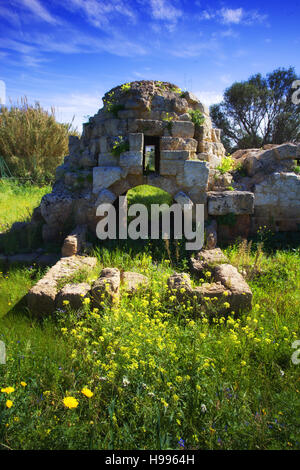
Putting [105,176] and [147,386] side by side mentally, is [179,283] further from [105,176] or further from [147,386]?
[105,176]

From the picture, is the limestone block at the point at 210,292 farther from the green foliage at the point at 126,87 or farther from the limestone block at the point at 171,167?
the green foliage at the point at 126,87

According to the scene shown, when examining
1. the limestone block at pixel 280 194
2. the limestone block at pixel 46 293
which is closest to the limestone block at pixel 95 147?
the limestone block at pixel 46 293

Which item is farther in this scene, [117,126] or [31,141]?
[31,141]

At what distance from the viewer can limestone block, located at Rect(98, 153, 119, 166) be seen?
6207mm

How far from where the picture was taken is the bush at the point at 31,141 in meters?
13.4

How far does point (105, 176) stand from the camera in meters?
6.12

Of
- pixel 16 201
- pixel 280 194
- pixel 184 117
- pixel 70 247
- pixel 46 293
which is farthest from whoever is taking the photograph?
pixel 16 201

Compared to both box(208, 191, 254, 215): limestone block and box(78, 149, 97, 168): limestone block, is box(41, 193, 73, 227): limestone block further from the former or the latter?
box(208, 191, 254, 215): limestone block

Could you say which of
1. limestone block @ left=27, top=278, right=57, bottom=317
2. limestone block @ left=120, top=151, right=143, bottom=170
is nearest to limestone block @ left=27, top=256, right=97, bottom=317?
limestone block @ left=27, top=278, right=57, bottom=317

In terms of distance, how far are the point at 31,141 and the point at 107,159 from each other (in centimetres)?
939

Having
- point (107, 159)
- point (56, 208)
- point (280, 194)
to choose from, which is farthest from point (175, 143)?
point (56, 208)

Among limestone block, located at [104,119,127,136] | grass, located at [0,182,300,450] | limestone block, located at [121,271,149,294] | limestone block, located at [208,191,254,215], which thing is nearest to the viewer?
grass, located at [0,182,300,450]

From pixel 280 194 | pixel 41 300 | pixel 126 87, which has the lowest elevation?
pixel 41 300

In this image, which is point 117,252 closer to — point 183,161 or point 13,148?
point 183,161
